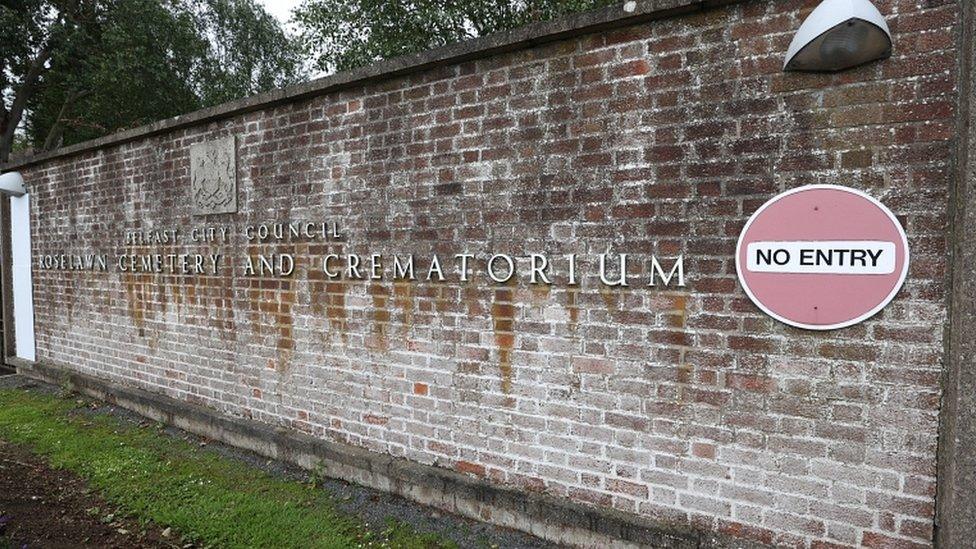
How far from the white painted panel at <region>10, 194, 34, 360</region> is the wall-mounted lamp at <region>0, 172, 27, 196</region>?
104mm

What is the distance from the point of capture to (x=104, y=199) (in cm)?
605

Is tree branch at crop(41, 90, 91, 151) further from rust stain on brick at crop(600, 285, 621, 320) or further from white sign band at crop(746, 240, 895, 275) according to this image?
white sign band at crop(746, 240, 895, 275)

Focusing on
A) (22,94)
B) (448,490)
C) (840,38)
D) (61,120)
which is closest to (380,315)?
(448,490)

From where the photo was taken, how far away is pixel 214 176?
4.81 meters

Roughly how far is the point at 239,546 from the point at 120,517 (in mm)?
959

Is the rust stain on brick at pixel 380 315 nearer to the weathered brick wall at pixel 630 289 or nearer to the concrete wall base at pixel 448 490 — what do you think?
the weathered brick wall at pixel 630 289

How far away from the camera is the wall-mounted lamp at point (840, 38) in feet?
7.06

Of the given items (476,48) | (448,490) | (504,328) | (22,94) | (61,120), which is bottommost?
(448,490)

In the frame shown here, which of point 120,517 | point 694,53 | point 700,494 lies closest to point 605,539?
point 700,494

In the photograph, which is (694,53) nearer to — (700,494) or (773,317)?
(773,317)

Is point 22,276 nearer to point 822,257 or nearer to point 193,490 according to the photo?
point 193,490

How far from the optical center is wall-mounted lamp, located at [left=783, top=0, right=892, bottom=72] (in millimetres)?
2152

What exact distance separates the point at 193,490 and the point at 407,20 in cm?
788

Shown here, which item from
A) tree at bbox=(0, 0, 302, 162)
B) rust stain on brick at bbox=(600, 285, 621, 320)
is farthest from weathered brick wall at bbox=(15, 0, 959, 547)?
tree at bbox=(0, 0, 302, 162)
